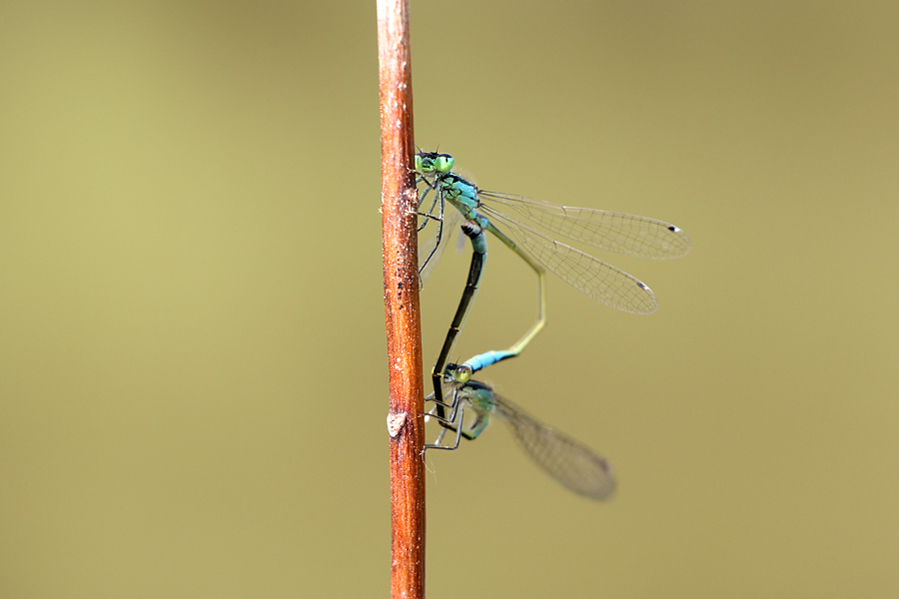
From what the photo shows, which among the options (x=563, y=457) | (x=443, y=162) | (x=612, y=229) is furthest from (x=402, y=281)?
(x=563, y=457)

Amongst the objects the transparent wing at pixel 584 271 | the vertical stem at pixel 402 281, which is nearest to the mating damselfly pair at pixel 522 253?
the transparent wing at pixel 584 271

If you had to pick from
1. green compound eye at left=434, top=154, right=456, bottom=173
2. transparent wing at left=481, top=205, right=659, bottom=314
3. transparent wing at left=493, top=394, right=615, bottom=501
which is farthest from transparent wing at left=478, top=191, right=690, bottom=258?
transparent wing at left=493, top=394, right=615, bottom=501

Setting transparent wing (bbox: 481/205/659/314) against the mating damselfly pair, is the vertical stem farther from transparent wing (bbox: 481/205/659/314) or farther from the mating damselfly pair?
transparent wing (bbox: 481/205/659/314)

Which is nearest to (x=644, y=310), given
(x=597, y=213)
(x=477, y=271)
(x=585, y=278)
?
(x=585, y=278)

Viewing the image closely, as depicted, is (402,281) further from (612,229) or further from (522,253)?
(612,229)

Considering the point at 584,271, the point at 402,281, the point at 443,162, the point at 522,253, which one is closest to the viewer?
the point at 402,281

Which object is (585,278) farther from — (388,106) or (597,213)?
(388,106)

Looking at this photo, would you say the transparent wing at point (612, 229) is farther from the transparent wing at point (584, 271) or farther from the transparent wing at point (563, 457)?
the transparent wing at point (563, 457)

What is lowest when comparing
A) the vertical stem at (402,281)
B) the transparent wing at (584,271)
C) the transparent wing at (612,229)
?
the vertical stem at (402,281)
